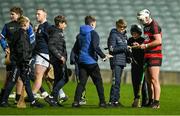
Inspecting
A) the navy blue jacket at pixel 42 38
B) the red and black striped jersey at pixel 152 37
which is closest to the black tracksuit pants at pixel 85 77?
the navy blue jacket at pixel 42 38

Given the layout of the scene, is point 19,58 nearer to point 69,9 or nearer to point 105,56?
point 105,56

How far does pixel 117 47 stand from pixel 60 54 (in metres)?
1.05

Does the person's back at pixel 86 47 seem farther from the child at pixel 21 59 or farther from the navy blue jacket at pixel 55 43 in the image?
the child at pixel 21 59

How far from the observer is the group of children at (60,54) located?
13195 millimetres

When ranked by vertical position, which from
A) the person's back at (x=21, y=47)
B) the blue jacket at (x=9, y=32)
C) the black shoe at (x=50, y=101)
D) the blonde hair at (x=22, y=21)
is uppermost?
the blonde hair at (x=22, y=21)

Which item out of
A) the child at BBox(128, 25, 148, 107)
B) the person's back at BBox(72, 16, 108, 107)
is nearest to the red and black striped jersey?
the child at BBox(128, 25, 148, 107)

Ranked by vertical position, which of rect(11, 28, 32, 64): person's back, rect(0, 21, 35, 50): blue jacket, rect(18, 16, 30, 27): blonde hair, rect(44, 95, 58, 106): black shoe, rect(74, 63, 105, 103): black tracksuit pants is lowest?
rect(44, 95, 58, 106): black shoe

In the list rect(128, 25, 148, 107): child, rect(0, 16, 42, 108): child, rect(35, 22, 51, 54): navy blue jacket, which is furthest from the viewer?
rect(128, 25, 148, 107): child

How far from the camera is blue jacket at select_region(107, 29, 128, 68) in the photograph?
551 inches

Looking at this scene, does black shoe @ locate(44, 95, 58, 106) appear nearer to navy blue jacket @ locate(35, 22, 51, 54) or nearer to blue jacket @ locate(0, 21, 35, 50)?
navy blue jacket @ locate(35, 22, 51, 54)

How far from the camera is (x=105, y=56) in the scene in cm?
1353

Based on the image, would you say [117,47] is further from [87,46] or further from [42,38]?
[42,38]

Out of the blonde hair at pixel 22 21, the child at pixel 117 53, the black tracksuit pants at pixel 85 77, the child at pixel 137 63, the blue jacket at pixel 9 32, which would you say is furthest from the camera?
the child at pixel 137 63

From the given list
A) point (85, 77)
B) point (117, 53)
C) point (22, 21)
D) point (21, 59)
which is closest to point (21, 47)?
point (21, 59)
